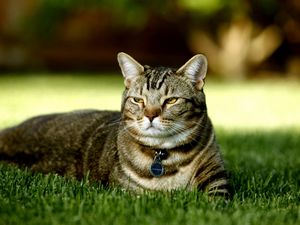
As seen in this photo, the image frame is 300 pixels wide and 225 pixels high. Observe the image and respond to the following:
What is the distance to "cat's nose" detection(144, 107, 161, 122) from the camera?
12.1ft

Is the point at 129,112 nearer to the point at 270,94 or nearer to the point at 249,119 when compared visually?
the point at 249,119

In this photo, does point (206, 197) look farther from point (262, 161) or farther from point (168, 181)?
point (262, 161)

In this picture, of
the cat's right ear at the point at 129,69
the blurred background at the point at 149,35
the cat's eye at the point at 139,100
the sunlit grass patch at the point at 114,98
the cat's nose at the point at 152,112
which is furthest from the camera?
the blurred background at the point at 149,35

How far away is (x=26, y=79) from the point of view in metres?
13.8

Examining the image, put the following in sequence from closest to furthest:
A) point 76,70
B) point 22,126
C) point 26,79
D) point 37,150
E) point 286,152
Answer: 1. point 37,150
2. point 22,126
3. point 286,152
4. point 26,79
5. point 76,70

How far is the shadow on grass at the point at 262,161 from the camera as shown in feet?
13.8


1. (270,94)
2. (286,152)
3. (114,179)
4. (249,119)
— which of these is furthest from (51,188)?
(270,94)

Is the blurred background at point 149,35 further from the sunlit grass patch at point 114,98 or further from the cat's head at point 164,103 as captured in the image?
the cat's head at point 164,103

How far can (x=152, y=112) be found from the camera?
3.72m

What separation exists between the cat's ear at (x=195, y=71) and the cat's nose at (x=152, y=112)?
326 mm

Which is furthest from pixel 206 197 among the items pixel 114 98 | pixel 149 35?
pixel 149 35

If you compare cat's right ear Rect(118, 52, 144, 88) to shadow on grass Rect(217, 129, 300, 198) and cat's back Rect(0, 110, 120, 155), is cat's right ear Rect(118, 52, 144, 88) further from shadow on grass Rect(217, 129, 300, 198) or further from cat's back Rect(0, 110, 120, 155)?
shadow on grass Rect(217, 129, 300, 198)

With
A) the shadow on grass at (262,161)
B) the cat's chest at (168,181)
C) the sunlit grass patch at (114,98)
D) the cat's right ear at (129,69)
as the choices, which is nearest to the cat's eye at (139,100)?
the cat's right ear at (129,69)

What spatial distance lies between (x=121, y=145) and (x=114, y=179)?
0.68 ft
